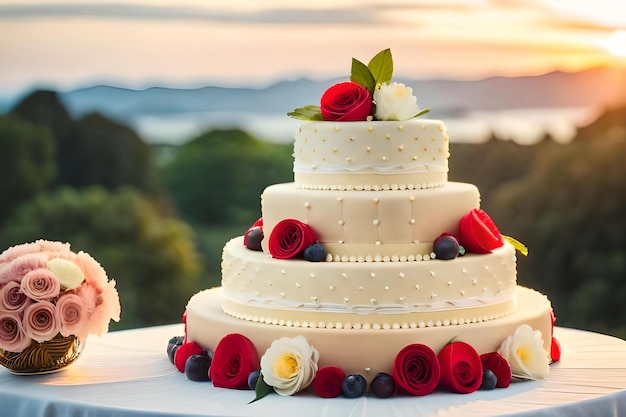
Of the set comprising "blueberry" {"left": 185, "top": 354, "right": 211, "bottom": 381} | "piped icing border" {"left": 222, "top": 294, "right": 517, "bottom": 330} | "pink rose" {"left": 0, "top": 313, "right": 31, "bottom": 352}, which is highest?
"piped icing border" {"left": 222, "top": 294, "right": 517, "bottom": 330}

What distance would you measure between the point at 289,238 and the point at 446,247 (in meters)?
0.75

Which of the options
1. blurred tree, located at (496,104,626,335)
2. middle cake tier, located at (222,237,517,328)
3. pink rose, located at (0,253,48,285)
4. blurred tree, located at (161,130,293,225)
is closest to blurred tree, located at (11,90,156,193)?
blurred tree, located at (161,130,293,225)

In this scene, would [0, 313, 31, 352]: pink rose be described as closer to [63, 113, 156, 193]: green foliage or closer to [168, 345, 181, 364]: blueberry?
[168, 345, 181, 364]: blueberry

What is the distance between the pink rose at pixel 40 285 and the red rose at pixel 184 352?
68 centimetres

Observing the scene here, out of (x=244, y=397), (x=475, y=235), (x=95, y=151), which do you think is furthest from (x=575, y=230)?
(x=244, y=397)

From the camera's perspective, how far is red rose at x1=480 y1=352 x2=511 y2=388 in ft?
15.0

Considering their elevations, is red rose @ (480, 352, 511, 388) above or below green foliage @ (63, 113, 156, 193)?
below

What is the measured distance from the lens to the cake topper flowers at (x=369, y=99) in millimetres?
4930

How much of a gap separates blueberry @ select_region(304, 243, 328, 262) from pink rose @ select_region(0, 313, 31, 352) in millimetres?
1415

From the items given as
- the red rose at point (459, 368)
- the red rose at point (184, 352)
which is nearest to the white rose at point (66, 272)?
the red rose at point (184, 352)

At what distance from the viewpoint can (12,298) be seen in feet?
15.7

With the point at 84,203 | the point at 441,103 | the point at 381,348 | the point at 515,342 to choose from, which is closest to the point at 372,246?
the point at 381,348

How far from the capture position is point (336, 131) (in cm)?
485

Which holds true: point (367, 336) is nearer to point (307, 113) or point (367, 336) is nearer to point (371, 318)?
point (371, 318)
